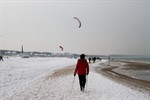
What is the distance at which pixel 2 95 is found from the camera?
15336 mm

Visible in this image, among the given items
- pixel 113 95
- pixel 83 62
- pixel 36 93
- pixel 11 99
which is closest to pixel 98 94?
pixel 113 95

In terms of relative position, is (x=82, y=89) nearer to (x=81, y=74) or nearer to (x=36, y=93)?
(x=81, y=74)

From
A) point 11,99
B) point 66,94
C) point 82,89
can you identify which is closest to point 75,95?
point 66,94

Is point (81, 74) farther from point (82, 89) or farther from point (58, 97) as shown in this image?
point (58, 97)

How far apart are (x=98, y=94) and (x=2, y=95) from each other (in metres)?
5.06

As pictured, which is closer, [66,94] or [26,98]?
[26,98]

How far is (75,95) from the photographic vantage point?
49.4 feet

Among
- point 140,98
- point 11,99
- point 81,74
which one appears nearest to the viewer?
point 11,99

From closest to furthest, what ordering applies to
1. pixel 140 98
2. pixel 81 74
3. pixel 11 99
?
pixel 11 99, pixel 140 98, pixel 81 74

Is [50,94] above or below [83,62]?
below

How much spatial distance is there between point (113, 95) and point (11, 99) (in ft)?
17.2

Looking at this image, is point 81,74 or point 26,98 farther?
point 81,74

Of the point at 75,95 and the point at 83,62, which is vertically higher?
the point at 83,62

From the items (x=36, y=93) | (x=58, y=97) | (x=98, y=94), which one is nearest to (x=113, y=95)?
(x=98, y=94)
